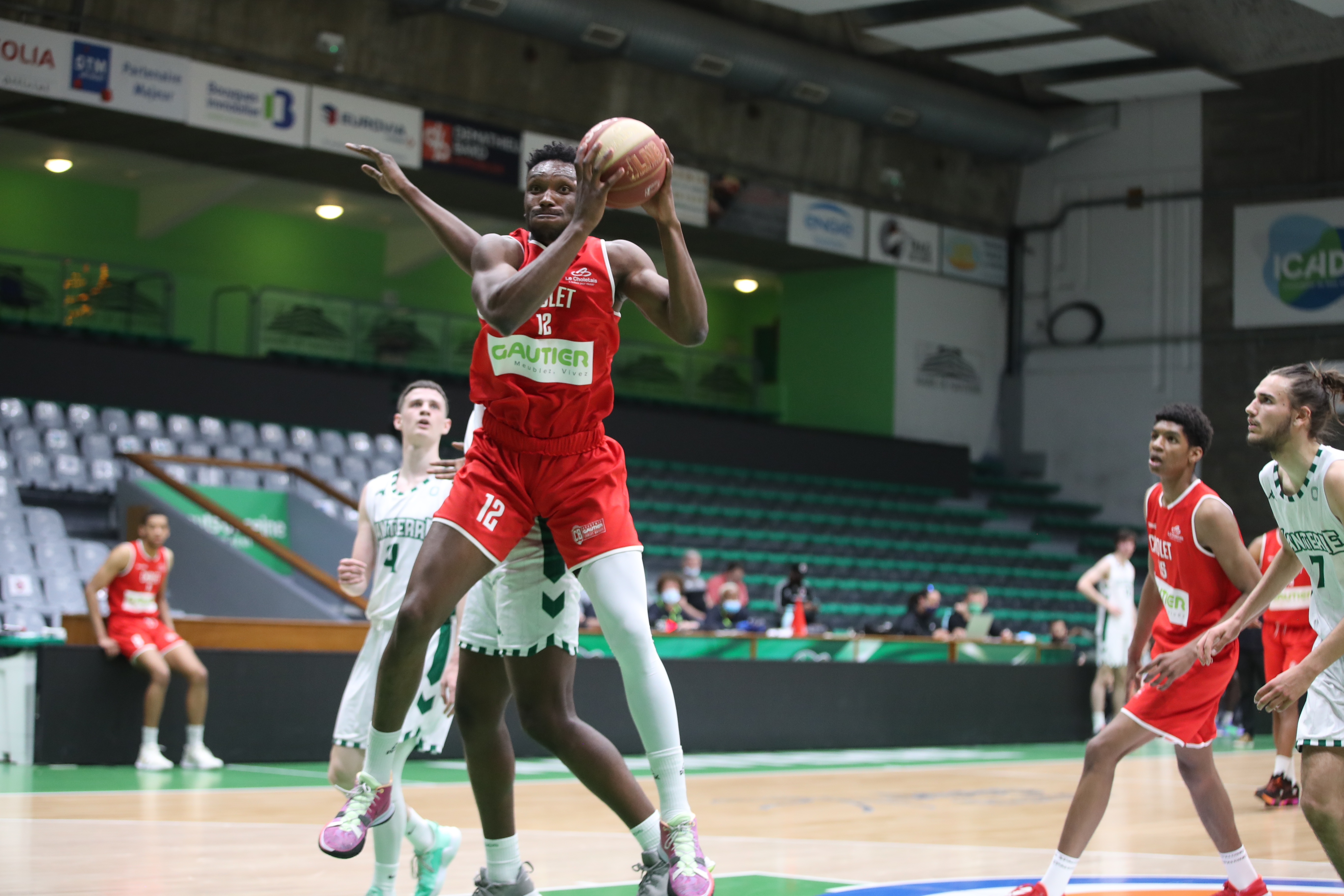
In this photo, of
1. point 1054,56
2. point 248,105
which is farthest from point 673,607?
point 1054,56

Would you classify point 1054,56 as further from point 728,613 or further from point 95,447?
point 95,447

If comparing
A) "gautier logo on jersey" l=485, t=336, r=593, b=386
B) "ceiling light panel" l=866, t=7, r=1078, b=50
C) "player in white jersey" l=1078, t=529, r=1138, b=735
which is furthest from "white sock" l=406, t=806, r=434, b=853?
"ceiling light panel" l=866, t=7, r=1078, b=50

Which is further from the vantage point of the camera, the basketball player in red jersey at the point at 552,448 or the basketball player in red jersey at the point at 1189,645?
the basketball player in red jersey at the point at 1189,645

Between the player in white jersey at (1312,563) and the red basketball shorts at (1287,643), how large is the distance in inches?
160

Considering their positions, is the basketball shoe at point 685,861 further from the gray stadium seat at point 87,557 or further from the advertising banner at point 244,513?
the gray stadium seat at point 87,557

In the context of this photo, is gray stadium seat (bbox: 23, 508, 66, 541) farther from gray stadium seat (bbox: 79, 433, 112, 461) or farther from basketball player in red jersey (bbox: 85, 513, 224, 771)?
basketball player in red jersey (bbox: 85, 513, 224, 771)

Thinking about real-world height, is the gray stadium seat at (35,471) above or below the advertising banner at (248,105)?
below

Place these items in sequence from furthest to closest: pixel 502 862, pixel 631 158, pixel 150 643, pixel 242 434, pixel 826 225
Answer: pixel 826 225, pixel 242 434, pixel 150 643, pixel 502 862, pixel 631 158

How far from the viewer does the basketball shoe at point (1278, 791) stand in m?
9.88

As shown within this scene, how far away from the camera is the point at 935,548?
72.8ft

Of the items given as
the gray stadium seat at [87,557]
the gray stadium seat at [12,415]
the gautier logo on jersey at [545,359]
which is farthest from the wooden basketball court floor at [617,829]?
the gray stadium seat at [12,415]

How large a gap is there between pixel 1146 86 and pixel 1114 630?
1124 cm

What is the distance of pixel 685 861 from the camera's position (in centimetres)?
405

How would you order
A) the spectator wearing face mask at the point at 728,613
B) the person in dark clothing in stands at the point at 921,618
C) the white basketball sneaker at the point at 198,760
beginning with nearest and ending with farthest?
the white basketball sneaker at the point at 198,760 < the spectator wearing face mask at the point at 728,613 < the person in dark clothing in stands at the point at 921,618
